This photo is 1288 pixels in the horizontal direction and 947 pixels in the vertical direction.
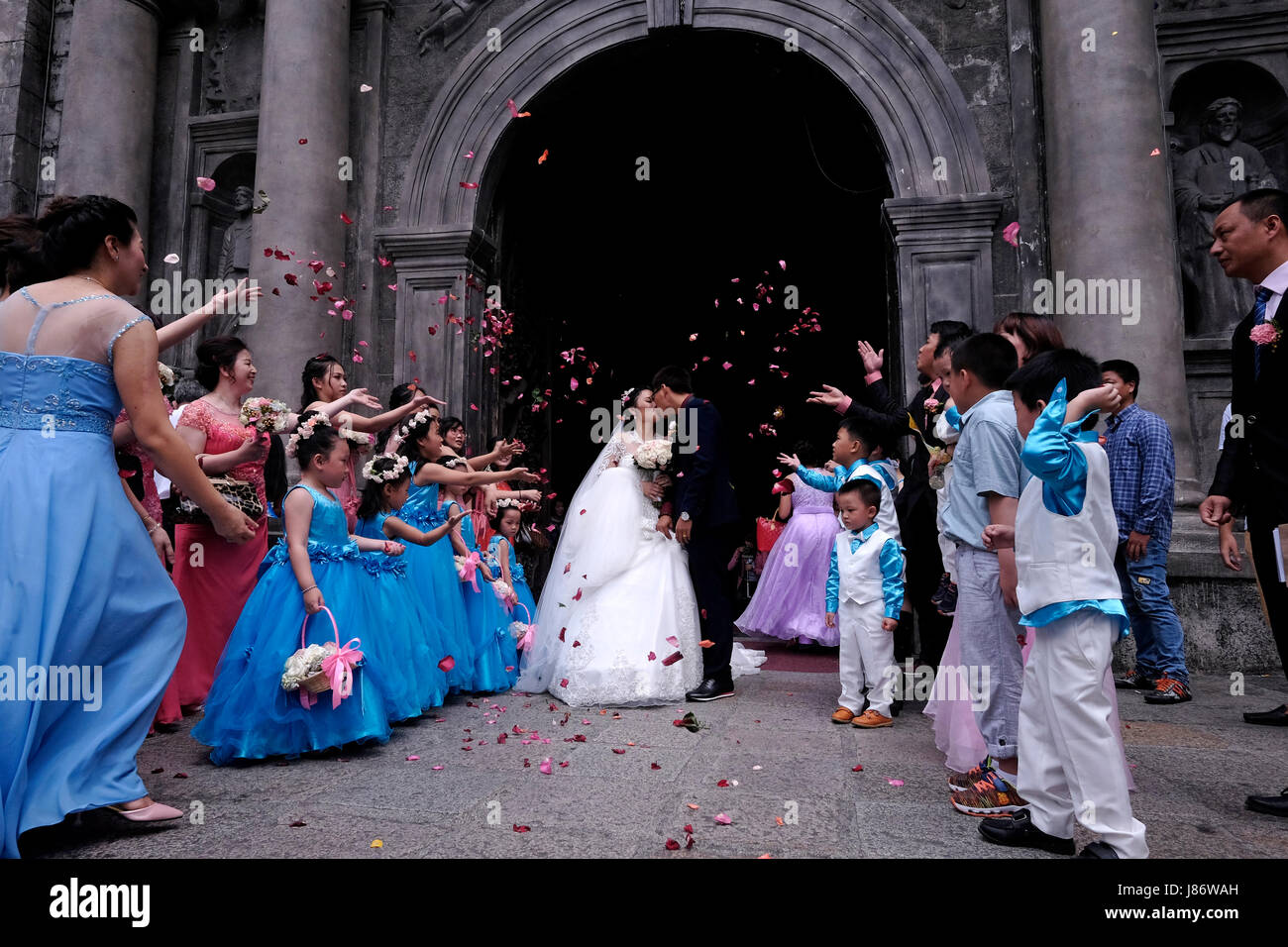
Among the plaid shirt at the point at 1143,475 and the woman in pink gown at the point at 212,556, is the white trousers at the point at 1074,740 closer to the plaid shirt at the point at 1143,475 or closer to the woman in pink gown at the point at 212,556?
the plaid shirt at the point at 1143,475

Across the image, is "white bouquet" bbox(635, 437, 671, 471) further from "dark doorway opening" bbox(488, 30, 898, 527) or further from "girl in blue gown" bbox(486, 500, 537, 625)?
"dark doorway opening" bbox(488, 30, 898, 527)

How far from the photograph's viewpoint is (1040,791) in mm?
2633

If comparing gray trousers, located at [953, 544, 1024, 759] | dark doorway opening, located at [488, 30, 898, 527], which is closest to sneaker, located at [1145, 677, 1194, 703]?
gray trousers, located at [953, 544, 1024, 759]

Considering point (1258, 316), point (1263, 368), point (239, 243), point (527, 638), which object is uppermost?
point (239, 243)

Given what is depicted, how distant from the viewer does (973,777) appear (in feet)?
10.3

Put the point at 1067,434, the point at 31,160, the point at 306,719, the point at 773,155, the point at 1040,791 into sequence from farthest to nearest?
1. the point at 773,155
2. the point at 31,160
3. the point at 306,719
4. the point at 1040,791
5. the point at 1067,434

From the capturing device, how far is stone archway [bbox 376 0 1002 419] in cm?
738

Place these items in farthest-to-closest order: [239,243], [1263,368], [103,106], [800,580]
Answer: [239,243] → [103,106] → [800,580] → [1263,368]

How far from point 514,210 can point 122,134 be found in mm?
4106

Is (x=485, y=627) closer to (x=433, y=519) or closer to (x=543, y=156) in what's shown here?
(x=433, y=519)

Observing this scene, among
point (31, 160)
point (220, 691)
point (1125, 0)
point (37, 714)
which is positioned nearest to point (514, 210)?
point (31, 160)

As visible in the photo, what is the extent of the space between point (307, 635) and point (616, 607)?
6.50ft

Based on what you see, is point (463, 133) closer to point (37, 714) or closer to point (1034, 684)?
point (37, 714)

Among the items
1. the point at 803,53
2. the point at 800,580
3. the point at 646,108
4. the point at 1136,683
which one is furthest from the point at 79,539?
the point at 646,108
